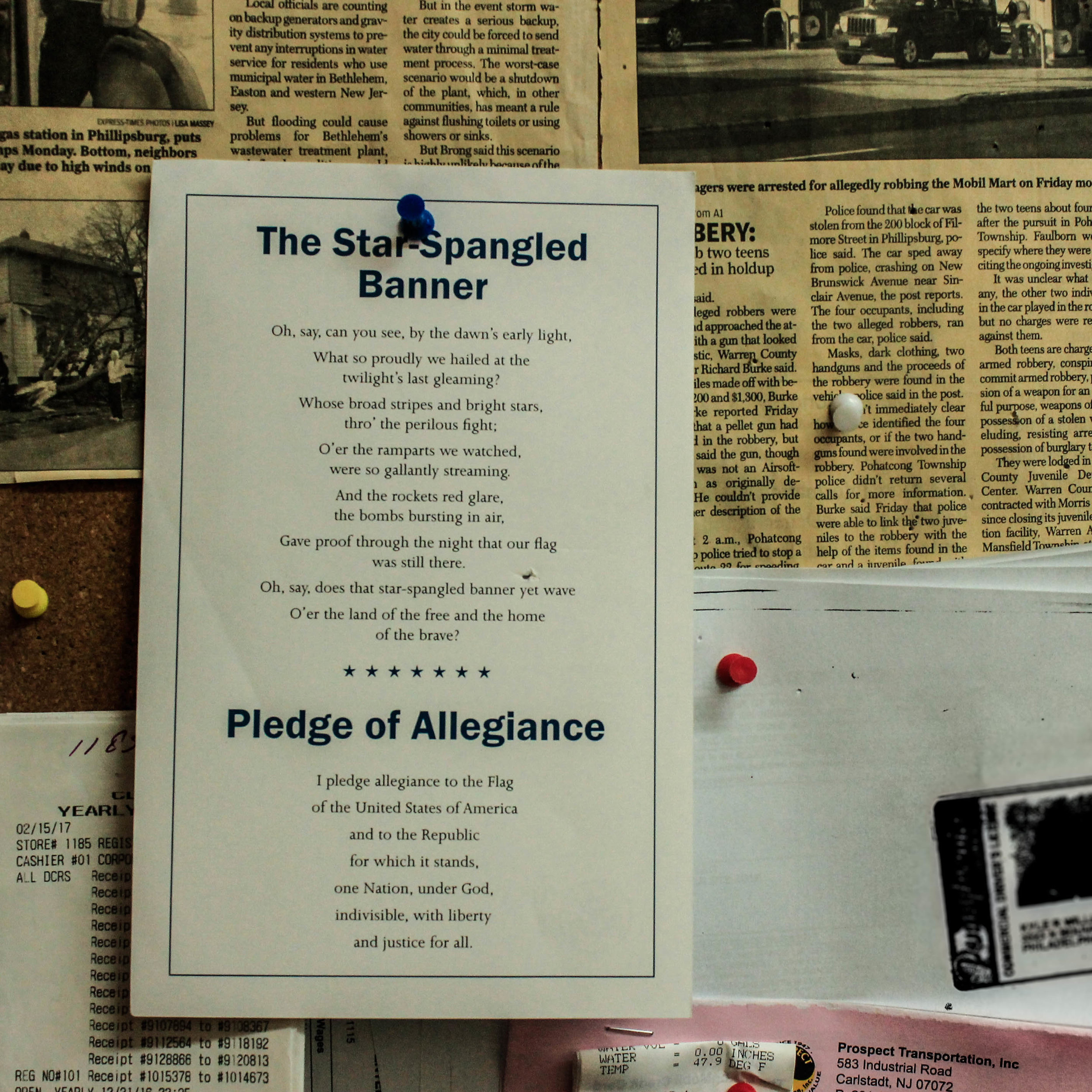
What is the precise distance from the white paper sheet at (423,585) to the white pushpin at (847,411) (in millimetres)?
80

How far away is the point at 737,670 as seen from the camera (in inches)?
18.3

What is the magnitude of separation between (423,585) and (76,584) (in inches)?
7.0

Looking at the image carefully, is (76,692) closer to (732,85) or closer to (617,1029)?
(617,1029)

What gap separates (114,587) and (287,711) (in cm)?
11

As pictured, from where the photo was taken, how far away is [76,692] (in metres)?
0.46

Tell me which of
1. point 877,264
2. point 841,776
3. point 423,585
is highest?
point 877,264

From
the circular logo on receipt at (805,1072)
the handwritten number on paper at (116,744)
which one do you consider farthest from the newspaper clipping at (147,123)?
the circular logo on receipt at (805,1072)

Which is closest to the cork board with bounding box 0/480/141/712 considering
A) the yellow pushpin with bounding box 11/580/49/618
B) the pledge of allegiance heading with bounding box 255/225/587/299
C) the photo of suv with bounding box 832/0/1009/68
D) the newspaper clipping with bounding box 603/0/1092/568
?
the yellow pushpin with bounding box 11/580/49/618

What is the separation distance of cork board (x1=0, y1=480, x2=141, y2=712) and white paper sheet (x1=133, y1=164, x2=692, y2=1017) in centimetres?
2

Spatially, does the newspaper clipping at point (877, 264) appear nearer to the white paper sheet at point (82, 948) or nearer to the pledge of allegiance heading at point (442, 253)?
the pledge of allegiance heading at point (442, 253)

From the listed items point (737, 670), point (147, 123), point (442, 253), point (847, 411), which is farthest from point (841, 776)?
point (147, 123)

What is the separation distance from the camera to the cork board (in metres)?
0.46

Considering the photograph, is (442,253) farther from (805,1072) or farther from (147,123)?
(805,1072)

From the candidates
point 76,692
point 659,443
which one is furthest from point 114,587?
point 659,443
